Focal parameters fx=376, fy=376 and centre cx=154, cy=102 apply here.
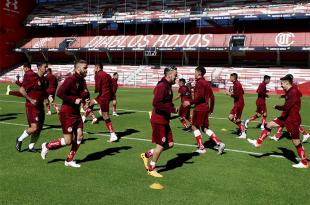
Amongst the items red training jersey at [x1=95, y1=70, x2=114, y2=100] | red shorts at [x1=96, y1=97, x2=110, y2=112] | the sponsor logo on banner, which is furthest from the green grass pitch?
the sponsor logo on banner

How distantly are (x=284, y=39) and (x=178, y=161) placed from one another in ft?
130

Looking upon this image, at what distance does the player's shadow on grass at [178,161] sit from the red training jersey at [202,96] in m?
1.17

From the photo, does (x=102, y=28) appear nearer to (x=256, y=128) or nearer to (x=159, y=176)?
(x=256, y=128)

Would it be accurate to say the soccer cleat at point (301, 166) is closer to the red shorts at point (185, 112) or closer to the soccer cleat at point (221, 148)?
the soccer cleat at point (221, 148)

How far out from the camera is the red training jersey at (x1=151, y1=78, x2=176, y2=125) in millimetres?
6973

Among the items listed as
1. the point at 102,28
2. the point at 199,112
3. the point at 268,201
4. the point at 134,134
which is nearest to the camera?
the point at 268,201

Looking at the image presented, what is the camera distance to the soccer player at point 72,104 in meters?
7.48

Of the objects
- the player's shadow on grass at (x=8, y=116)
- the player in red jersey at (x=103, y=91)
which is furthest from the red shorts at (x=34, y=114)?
the player's shadow on grass at (x=8, y=116)

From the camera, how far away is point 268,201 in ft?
20.1

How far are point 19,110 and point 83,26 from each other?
4350 cm

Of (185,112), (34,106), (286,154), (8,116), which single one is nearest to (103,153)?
(34,106)

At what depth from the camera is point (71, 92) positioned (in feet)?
24.8

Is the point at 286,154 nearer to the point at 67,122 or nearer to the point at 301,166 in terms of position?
the point at 301,166

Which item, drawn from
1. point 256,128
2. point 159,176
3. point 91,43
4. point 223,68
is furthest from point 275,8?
point 159,176
